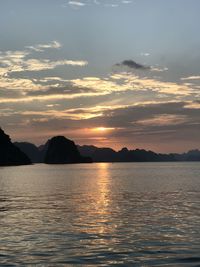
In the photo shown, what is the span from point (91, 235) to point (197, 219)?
1564 centimetres

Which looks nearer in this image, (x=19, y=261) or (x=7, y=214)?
(x=19, y=261)

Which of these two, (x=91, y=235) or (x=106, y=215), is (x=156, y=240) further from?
(x=106, y=215)

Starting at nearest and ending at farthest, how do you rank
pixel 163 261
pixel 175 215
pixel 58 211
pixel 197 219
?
pixel 163 261, pixel 197 219, pixel 175 215, pixel 58 211

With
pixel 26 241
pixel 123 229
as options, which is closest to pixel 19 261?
pixel 26 241

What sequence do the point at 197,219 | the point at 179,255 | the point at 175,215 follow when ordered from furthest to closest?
1. the point at 175,215
2. the point at 197,219
3. the point at 179,255

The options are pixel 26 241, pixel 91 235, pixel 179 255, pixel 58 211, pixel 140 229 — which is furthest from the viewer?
pixel 58 211

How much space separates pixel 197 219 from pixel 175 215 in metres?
4.78

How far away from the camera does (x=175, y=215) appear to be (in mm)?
52719

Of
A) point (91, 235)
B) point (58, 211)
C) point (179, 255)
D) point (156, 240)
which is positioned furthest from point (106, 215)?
point (179, 255)

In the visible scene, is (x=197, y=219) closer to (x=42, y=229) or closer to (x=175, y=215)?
(x=175, y=215)

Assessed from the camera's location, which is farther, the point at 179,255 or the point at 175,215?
the point at 175,215

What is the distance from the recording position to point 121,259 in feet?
96.8

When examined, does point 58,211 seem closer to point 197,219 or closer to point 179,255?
point 197,219

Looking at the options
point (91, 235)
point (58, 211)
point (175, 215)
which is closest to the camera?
point (91, 235)
